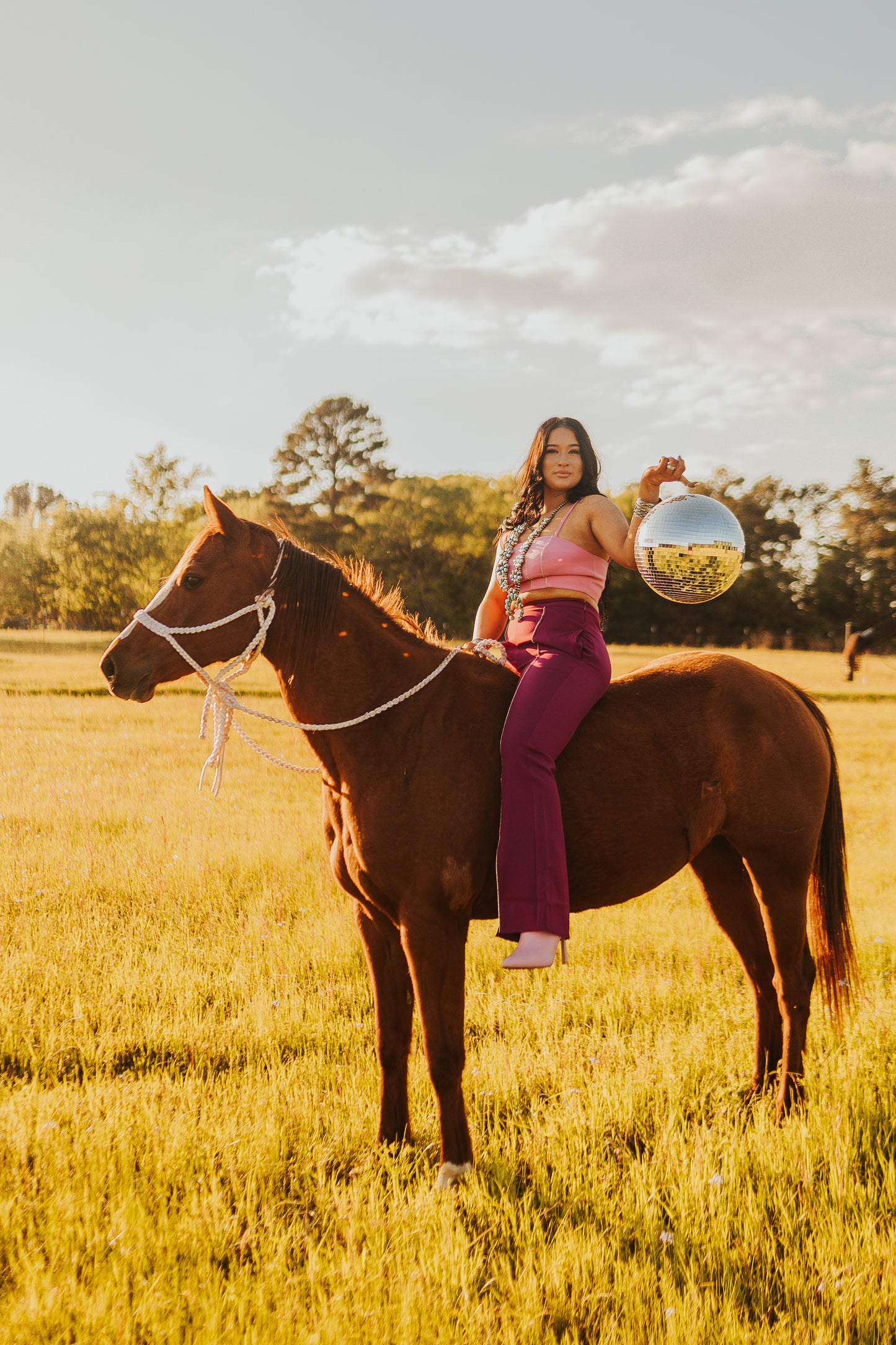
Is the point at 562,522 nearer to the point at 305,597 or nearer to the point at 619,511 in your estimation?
the point at 619,511

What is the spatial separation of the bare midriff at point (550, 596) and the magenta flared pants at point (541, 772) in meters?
0.06

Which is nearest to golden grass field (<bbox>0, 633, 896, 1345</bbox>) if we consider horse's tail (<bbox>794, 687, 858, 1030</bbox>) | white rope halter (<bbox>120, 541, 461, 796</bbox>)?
horse's tail (<bbox>794, 687, 858, 1030</bbox>)

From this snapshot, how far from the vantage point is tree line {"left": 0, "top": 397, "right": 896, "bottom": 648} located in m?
55.1

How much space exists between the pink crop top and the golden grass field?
2373mm

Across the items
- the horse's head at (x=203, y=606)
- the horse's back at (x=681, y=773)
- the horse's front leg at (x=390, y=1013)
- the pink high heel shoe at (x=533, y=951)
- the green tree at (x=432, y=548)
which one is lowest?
the horse's front leg at (x=390, y=1013)

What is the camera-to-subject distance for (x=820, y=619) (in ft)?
193

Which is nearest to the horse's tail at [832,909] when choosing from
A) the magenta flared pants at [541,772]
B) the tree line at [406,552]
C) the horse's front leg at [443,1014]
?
the magenta flared pants at [541,772]

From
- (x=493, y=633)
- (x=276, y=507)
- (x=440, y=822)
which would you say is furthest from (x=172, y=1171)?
(x=276, y=507)

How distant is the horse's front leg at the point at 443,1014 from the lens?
10.6 ft

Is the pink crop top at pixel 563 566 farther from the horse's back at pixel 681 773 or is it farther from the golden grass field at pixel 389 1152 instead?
the golden grass field at pixel 389 1152

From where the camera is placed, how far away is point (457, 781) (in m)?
3.36

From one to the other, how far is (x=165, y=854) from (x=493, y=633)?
4739mm

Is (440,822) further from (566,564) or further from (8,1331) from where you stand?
(8,1331)

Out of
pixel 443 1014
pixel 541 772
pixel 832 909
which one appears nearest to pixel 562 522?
pixel 541 772
